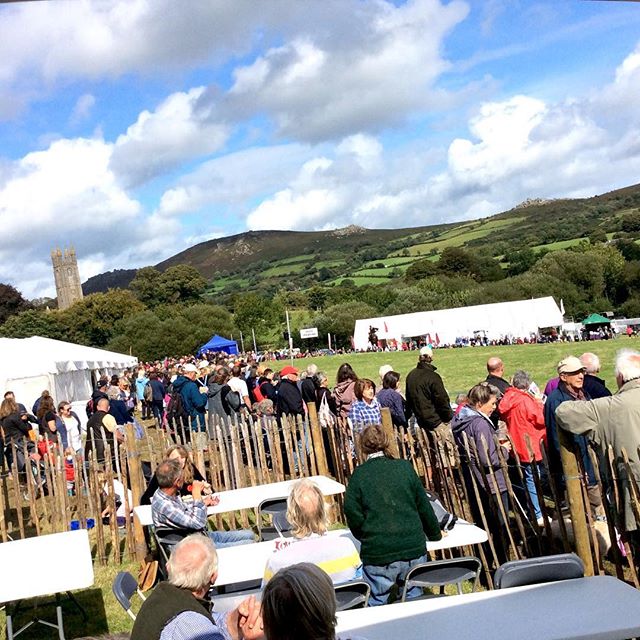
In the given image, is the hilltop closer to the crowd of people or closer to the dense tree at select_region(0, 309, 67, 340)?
the dense tree at select_region(0, 309, 67, 340)

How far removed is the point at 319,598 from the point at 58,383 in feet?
65.5

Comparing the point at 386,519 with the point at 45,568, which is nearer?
the point at 386,519

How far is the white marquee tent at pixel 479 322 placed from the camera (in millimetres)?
59875

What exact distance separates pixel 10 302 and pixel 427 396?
2866 inches

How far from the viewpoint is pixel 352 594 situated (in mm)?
4273

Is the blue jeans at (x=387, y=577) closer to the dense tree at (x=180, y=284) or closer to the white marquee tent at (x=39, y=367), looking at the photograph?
the white marquee tent at (x=39, y=367)

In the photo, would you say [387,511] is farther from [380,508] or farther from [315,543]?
[315,543]

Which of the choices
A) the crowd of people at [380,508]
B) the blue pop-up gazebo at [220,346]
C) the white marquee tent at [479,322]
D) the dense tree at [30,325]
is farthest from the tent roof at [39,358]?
the dense tree at [30,325]

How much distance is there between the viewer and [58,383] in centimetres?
2138

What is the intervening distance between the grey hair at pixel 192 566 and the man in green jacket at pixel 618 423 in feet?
7.51

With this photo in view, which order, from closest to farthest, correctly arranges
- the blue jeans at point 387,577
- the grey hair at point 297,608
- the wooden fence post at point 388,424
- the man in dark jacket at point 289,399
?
the grey hair at point 297,608
the blue jeans at point 387,577
the wooden fence post at point 388,424
the man in dark jacket at point 289,399

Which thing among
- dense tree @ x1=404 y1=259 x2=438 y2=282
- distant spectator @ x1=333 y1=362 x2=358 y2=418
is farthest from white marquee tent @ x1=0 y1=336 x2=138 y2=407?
dense tree @ x1=404 y1=259 x2=438 y2=282

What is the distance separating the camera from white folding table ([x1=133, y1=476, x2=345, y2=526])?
24.4 ft

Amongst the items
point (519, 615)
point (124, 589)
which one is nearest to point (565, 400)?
point (519, 615)
